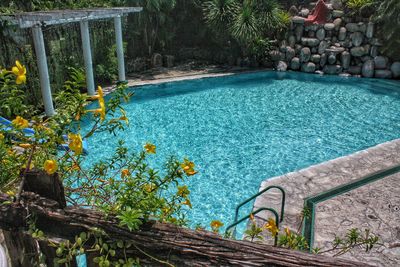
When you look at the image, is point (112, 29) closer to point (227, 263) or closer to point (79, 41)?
point (79, 41)

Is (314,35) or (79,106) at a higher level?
(79,106)

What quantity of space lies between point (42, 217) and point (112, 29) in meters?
14.2

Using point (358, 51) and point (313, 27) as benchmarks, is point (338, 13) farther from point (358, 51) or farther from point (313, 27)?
point (358, 51)

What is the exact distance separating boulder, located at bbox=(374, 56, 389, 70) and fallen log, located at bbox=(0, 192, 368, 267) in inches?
624

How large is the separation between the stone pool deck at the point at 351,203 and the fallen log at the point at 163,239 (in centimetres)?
334

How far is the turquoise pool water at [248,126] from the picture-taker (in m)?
7.91

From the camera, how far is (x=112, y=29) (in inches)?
592

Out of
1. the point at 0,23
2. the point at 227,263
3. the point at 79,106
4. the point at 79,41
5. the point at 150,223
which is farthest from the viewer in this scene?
the point at 79,41

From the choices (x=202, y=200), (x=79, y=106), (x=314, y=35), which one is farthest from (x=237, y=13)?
(x=79, y=106)

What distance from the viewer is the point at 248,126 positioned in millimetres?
10898

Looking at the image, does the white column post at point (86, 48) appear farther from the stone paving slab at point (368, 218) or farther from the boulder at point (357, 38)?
the boulder at point (357, 38)

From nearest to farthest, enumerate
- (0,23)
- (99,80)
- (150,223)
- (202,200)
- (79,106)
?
(150,223), (79,106), (202,200), (0,23), (99,80)

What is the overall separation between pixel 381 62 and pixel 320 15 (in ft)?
11.1

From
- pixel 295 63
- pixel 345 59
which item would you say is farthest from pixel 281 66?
pixel 345 59
